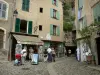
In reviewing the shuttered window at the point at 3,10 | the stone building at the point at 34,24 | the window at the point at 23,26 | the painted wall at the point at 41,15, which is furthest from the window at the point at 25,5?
the shuttered window at the point at 3,10

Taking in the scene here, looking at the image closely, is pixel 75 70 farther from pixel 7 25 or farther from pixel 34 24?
pixel 34 24

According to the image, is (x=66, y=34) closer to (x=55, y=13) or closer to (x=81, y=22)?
(x=55, y=13)

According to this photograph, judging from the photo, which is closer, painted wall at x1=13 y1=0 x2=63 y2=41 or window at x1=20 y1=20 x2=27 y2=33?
painted wall at x1=13 y1=0 x2=63 y2=41

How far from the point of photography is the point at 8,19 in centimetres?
1811

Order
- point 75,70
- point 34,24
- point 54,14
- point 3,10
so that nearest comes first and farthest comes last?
point 75,70 → point 3,10 → point 34,24 → point 54,14

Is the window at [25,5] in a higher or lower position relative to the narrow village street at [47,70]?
higher

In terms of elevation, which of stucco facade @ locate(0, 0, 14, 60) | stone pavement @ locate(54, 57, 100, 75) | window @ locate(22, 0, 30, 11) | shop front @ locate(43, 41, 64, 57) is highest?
window @ locate(22, 0, 30, 11)

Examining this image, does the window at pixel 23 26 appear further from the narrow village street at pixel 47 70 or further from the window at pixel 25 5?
the narrow village street at pixel 47 70

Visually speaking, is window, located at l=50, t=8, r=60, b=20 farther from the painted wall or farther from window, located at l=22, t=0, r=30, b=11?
window, located at l=22, t=0, r=30, b=11

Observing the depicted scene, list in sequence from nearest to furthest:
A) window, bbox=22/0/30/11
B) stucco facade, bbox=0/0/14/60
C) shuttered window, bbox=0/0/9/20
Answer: stucco facade, bbox=0/0/14/60
shuttered window, bbox=0/0/9/20
window, bbox=22/0/30/11

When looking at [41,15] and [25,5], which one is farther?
[41,15]

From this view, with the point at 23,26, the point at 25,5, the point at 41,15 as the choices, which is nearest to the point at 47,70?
the point at 23,26

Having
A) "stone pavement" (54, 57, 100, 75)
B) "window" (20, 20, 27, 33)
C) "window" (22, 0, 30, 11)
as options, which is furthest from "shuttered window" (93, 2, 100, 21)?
"window" (20, 20, 27, 33)

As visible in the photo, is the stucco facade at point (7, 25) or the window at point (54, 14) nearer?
the stucco facade at point (7, 25)
